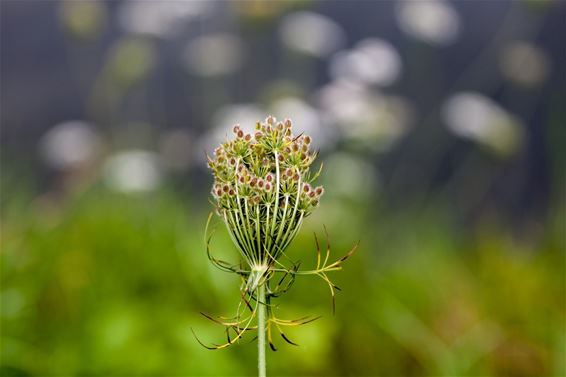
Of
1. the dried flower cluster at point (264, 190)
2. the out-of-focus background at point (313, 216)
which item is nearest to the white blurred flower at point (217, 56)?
the out-of-focus background at point (313, 216)

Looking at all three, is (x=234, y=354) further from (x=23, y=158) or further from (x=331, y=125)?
(x=23, y=158)

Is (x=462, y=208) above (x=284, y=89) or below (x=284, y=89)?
below

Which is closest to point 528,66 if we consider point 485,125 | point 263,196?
point 485,125

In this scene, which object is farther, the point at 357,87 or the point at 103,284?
Result: the point at 357,87

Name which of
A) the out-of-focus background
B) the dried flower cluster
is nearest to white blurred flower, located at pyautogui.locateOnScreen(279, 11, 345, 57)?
the out-of-focus background

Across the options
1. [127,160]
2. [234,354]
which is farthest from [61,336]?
[127,160]

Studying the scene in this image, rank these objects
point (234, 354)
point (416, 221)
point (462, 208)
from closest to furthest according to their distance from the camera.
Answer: point (234, 354), point (416, 221), point (462, 208)

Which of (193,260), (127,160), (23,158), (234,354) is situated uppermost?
(234,354)
